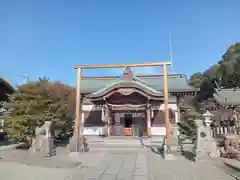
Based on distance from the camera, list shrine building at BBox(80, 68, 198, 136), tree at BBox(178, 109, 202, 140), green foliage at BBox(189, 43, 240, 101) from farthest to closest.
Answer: green foliage at BBox(189, 43, 240, 101) → shrine building at BBox(80, 68, 198, 136) → tree at BBox(178, 109, 202, 140)

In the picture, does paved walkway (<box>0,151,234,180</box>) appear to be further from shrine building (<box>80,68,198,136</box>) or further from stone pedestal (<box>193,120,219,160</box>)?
shrine building (<box>80,68,198,136</box>)

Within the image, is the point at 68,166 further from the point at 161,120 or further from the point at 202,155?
the point at 161,120

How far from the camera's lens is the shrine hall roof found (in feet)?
68.7

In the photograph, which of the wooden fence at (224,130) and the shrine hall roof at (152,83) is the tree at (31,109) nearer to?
the shrine hall roof at (152,83)

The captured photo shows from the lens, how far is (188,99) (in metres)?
31.4

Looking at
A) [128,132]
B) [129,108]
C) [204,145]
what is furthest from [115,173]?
[128,132]

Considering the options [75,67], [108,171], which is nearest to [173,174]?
[108,171]

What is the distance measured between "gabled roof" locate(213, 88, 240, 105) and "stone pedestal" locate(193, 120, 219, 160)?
1639 cm

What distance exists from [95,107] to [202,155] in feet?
46.0

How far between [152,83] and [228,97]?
10.0 metres

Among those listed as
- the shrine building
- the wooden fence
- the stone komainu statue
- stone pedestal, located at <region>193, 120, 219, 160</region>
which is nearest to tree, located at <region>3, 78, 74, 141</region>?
the stone komainu statue

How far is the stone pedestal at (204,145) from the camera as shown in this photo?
905 cm

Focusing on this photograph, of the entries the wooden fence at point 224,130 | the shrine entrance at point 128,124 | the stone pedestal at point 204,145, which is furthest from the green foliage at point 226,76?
the stone pedestal at point 204,145

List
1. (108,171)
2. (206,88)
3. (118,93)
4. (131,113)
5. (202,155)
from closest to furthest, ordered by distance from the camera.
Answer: (108,171) → (202,155) → (118,93) → (131,113) → (206,88)
